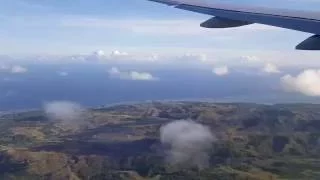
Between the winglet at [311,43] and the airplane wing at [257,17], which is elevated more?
the airplane wing at [257,17]

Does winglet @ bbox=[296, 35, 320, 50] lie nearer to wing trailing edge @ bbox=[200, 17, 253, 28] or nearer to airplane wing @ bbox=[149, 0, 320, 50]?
airplane wing @ bbox=[149, 0, 320, 50]

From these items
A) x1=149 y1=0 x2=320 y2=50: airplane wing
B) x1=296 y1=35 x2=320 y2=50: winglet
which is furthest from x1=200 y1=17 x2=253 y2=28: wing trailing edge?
x1=296 y1=35 x2=320 y2=50: winglet

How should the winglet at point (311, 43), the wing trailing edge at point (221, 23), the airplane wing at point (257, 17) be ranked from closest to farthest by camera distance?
the winglet at point (311, 43) < the airplane wing at point (257, 17) < the wing trailing edge at point (221, 23)

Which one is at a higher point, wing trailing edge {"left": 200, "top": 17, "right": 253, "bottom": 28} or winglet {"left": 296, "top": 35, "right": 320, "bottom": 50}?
wing trailing edge {"left": 200, "top": 17, "right": 253, "bottom": 28}

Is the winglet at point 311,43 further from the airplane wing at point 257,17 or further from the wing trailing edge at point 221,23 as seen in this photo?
the wing trailing edge at point 221,23

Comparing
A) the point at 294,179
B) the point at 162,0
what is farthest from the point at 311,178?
the point at 162,0

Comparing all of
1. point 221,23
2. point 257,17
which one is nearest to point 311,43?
point 257,17

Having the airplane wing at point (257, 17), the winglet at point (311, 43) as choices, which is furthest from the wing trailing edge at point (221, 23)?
the winglet at point (311, 43)

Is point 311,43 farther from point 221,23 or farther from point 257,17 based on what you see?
point 221,23

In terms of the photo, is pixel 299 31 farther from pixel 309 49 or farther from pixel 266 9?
pixel 266 9
